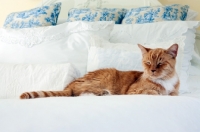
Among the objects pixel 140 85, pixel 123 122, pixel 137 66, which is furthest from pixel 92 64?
pixel 123 122

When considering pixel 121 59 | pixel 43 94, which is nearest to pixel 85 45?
pixel 121 59

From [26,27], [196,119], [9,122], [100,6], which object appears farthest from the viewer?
[100,6]

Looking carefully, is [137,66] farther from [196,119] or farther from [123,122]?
[123,122]

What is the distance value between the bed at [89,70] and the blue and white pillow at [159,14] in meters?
0.11

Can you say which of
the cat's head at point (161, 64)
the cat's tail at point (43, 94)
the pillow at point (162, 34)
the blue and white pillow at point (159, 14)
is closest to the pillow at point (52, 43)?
the pillow at point (162, 34)

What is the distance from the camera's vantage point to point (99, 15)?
6.23 ft

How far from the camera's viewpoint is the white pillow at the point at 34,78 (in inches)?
53.0

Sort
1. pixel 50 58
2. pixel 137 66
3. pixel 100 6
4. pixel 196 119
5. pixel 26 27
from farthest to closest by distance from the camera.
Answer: pixel 100 6
pixel 26 27
pixel 50 58
pixel 137 66
pixel 196 119

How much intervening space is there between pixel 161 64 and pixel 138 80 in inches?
5.1

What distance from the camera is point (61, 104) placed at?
70 centimetres

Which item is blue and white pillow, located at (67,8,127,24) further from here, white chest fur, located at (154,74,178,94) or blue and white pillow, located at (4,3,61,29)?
white chest fur, located at (154,74,178,94)

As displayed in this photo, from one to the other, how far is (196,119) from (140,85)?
0.44 metres

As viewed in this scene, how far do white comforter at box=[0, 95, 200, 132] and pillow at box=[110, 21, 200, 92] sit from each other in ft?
2.59

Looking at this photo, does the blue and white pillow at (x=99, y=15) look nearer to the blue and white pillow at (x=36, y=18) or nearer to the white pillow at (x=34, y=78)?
the blue and white pillow at (x=36, y=18)
